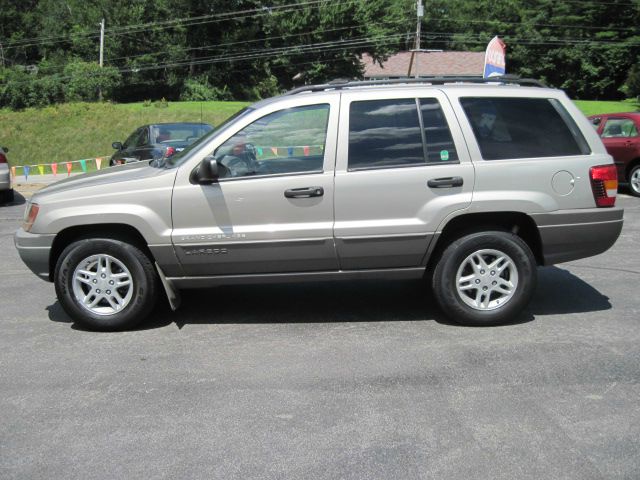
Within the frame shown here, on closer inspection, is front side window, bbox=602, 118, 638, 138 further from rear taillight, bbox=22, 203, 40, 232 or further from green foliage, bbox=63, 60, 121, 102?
green foliage, bbox=63, 60, 121, 102

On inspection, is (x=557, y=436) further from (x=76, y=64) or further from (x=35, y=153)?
(x=76, y=64)

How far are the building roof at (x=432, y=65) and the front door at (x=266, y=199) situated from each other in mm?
53325

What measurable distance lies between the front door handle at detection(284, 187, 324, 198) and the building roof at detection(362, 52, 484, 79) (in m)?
53.5

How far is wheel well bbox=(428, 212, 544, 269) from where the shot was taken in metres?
5.39

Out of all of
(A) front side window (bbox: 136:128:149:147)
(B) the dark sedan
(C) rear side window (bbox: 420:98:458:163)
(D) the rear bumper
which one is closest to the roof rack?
(C) rear side window (bbox: 420:98:458:163)

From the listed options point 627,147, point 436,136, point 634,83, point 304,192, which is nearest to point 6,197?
point 304,192

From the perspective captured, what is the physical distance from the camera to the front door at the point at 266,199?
5.18 meters

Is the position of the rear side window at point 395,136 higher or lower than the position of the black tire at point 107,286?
higher

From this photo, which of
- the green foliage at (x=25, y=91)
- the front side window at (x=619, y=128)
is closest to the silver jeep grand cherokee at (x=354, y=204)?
the front side window at (x=619, y=128)

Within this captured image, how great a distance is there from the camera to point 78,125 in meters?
36.2

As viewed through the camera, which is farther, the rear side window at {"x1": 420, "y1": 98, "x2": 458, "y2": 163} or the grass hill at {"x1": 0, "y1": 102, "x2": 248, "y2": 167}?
the grass hill at {"x1": 0, "y1": 102, "x2": 248, "y2": 167}

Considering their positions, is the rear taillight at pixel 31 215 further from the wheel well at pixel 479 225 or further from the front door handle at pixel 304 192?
the wheel well at pixel 479 225

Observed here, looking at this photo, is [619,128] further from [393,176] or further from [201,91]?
[201,91]

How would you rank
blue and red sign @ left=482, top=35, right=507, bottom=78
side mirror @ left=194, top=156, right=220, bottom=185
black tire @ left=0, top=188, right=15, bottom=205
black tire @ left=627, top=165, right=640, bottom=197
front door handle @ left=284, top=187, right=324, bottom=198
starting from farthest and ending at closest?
blue and red sign @ left=482, top=35, right=507, bottom=78 → black tire @ left=0, top=188, right=15, bottom=205 → black tire @ left=627, top=165, right=640, bottom=197 → front door handle @ left=284, top=187, right=324, bottom=198 → side mirror @ left=194, top=156, right=220, bottom=185
